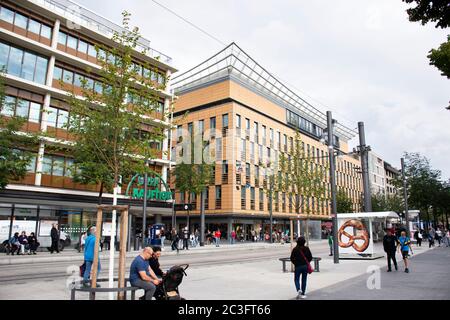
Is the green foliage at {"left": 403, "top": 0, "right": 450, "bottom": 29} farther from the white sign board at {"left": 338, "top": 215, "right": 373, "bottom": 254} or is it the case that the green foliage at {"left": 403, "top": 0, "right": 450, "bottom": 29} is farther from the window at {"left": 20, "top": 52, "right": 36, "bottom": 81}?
the window at {"left": 20, "top": 52, "right": 36, "bottom": 81}

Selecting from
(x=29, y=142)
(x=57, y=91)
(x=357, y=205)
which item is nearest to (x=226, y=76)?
(x=57, y=91)

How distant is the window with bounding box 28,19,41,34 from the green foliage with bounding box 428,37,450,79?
2753cm

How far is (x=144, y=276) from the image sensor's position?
7199 mm

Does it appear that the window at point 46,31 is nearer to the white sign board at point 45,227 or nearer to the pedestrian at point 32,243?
the white sign board at point 45,227

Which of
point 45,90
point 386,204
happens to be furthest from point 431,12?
point 386,204

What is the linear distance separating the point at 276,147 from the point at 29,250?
3912 centimetres

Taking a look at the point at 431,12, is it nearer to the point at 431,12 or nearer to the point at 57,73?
the point at 431,12

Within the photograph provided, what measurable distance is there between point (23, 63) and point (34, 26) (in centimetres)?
310

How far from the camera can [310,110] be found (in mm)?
69125

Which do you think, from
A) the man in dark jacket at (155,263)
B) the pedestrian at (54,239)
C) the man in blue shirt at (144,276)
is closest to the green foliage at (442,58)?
the man in dark jacket at (155,263)

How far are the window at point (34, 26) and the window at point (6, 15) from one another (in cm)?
135

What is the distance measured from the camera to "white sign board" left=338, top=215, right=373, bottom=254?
1961 cm

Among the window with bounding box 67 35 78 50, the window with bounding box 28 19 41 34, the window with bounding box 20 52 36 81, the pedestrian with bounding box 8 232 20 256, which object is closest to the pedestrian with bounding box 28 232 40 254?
the pedestrian with bounding box 8 232 20 256

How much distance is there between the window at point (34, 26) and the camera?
91.0 feet
